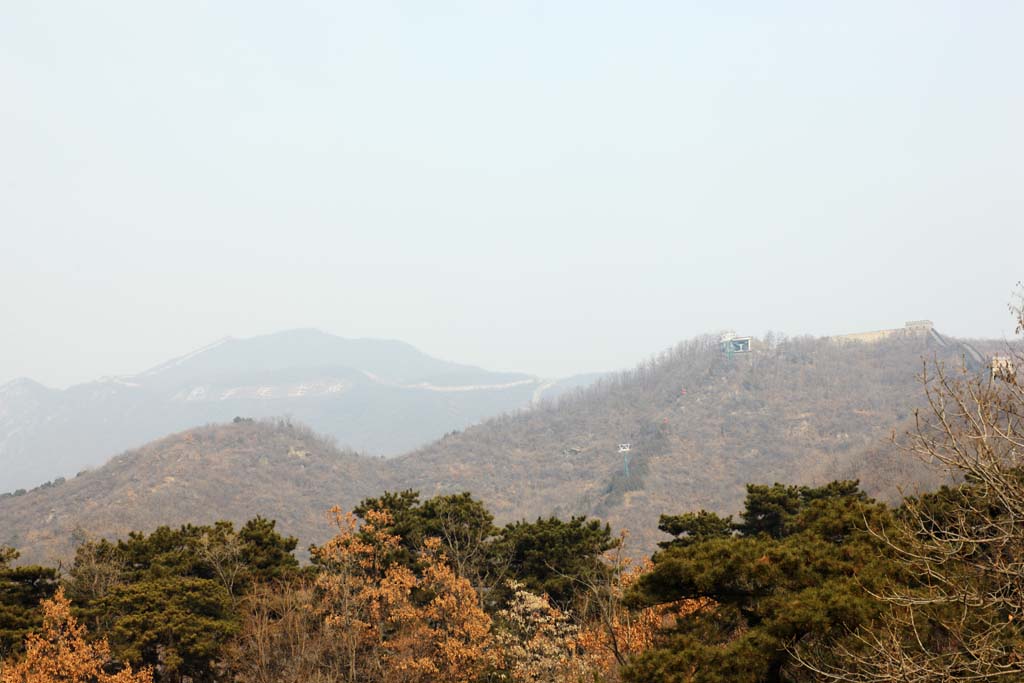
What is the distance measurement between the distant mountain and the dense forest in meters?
57.5

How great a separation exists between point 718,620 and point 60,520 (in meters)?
95.0

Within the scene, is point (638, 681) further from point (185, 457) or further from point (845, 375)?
point (845, 375)

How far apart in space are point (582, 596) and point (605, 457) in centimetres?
11228

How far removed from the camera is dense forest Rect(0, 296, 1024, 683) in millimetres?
9445

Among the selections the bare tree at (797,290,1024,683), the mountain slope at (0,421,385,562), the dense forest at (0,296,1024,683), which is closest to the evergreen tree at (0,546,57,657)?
the dense forest at (0,296,1024,683)

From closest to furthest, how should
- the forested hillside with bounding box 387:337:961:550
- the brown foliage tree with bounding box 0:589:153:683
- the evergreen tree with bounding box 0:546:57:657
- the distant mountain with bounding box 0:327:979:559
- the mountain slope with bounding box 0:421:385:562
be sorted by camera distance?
the brown foliage tree with bounding box 0:589:153:683
the evergreen tree with bounding box 0:546:57:657
the mountain slope with bounding box 0:421:385:562
the distant mountain with bounding box 0:327:979:559
the forested hillside with bounding box 387:337:961:550

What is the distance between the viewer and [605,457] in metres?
134

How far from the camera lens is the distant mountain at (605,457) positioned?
9050cm

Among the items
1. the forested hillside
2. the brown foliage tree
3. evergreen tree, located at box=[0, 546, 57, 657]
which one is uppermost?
evergreen tree, located at box=[0, 546, 57, 657]

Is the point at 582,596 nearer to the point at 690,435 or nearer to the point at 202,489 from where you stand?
the point at 202,489

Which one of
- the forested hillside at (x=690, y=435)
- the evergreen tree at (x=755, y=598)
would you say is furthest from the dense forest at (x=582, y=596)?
the forested hillside at (x=690, y=435)

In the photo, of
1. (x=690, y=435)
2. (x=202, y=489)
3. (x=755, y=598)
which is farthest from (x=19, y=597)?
(x=690, y=435)

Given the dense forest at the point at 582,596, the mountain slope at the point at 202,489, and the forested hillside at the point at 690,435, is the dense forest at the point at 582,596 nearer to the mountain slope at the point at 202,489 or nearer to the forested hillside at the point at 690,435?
the mountain slope at the point at 202,489

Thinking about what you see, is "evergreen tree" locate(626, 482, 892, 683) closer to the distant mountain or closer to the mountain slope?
the distant mountain
